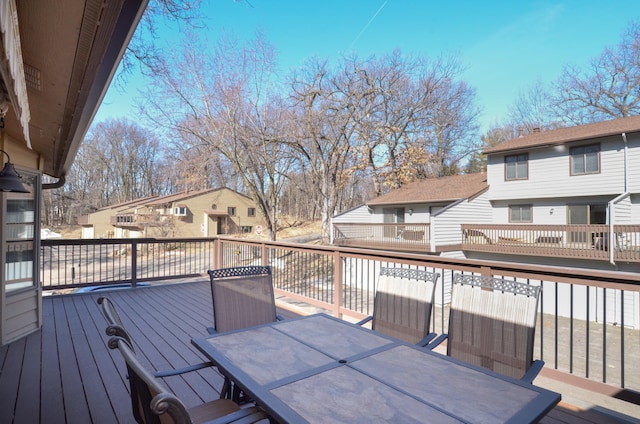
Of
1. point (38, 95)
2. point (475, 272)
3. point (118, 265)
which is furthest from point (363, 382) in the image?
point (118, 265)

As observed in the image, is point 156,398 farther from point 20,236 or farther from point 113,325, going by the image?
point 20,236

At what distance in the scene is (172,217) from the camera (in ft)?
76.0

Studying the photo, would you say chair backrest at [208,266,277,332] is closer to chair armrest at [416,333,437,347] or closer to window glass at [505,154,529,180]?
chair armrest at [416,333,437,347]

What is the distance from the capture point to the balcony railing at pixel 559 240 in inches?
407

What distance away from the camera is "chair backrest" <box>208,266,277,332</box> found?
248 cm

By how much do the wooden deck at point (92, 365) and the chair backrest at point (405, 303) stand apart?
903 mm

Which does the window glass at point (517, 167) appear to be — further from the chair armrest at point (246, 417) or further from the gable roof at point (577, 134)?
the chair armrest at point (246, 417)

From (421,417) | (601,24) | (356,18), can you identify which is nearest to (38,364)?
(421,417)

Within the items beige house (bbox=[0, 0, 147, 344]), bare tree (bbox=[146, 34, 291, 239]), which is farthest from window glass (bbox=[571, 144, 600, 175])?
beige house (bbox=[0, 0, 147, 344])

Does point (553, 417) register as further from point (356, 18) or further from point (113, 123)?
point (113, 123)

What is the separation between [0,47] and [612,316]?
14.9m

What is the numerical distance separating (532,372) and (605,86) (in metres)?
21.3

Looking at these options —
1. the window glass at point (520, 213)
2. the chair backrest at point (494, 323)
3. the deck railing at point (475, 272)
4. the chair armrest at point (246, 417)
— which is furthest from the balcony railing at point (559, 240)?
the chair armrest at point (246, 417)

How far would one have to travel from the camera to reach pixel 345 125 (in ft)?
54.7
